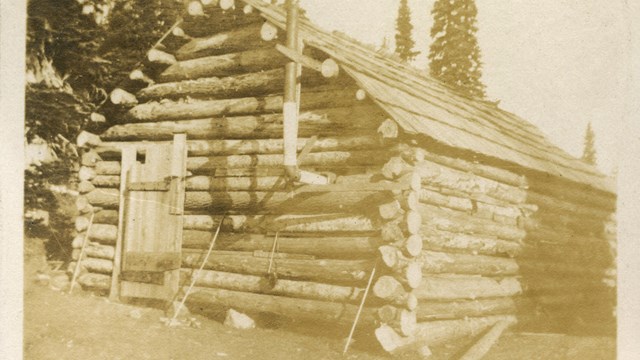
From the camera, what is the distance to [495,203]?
1007 cm

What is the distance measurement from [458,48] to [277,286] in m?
18.4

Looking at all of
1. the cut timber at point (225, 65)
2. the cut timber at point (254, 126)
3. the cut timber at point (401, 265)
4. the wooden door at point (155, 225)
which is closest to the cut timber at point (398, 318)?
the cut timber at point (401, 265)

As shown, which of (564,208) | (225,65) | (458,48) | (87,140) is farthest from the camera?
(458,48)

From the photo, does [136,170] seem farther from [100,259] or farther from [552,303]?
[552,303]

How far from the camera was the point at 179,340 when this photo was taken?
293 inches

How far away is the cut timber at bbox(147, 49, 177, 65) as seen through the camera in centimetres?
973

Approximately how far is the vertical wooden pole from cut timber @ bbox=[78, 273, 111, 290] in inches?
9.5

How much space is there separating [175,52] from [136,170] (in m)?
2.35

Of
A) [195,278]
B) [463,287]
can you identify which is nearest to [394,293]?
[463,287]

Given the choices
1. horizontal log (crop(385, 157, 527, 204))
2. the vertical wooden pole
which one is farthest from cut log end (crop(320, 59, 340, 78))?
the vertical wooden pole

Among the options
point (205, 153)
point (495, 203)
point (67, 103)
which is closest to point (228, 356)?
point (205, 153)

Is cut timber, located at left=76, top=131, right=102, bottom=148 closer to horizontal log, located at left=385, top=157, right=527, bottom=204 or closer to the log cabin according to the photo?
the log cabin

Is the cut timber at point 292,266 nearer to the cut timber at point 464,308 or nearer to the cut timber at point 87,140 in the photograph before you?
the cut timber at point 464,308

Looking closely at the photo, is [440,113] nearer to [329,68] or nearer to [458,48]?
[329,68]
